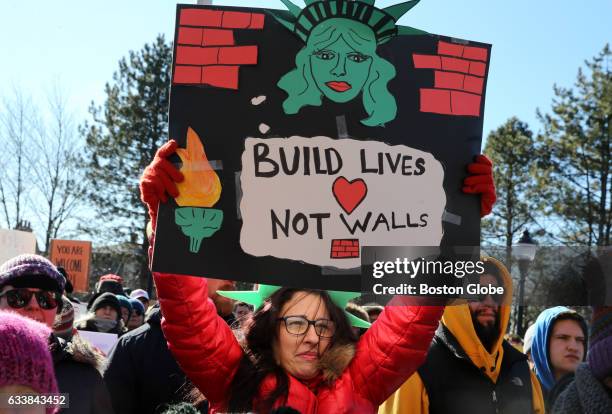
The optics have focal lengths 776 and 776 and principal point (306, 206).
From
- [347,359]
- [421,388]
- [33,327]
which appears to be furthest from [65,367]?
[421,388]

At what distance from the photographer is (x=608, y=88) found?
1021 inches

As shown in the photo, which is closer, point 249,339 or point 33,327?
point 33,327

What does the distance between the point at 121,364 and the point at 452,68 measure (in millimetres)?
2089

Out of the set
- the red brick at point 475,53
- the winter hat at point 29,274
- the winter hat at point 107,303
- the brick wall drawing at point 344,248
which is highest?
the red brick at point 475,53

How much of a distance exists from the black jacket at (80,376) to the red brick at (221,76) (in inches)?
47.4

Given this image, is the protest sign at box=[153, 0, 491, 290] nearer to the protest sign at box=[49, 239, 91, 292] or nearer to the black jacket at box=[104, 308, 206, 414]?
the black jacket at box=[104, 308, 206, 414]

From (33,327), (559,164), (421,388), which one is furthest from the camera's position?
(559,164)

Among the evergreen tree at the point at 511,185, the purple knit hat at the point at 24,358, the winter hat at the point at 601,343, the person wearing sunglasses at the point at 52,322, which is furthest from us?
the evergreen tree at the point at 511,185

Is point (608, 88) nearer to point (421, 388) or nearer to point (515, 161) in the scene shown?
point (515, 161)

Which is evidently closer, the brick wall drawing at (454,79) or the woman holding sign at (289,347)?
the woman holding sign at (289,347)

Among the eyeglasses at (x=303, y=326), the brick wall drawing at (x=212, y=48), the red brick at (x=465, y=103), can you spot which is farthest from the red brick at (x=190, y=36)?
the eyeglasses at (x=303, y=326)

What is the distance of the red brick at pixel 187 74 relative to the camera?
2775mm

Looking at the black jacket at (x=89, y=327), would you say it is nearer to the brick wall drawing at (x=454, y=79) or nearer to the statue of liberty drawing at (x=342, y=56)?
the statue of liberty drawing at (x=342, y=56)

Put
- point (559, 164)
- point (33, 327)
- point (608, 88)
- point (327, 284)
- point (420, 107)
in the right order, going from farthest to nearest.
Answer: point (559, 164)
point (608, 88)
point (420, 107)
point (327, 284)
point (33, 327)
